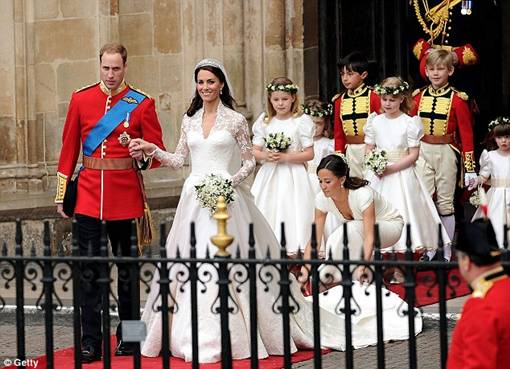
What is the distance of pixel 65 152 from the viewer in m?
10.6

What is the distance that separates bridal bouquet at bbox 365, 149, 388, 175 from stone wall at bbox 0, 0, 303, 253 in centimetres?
241

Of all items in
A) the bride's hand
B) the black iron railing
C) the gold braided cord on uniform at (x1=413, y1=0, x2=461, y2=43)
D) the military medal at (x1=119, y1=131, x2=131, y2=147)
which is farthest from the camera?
the gold braided cord on uniform at (x1=413, y1=0, x2=461, y2=43)

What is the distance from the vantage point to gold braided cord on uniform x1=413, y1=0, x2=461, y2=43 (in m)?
16.0

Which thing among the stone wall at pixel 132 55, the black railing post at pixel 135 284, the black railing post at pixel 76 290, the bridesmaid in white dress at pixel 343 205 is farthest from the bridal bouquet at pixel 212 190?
the stone wall at pixel 132 55

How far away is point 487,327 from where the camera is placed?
650 cm

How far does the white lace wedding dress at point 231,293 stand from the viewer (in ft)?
34.0

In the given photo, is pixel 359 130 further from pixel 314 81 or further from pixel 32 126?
pixel 32 126

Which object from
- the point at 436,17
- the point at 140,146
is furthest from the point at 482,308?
the point at 436,17

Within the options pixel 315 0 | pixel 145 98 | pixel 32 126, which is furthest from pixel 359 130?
pixel 145 98

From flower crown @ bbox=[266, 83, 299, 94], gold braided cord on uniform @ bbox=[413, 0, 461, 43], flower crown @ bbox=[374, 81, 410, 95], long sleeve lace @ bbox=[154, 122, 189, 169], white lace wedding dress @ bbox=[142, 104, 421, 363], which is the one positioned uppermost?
gold braided cord on uniform @ bbox=[413, 0, 461, 43]

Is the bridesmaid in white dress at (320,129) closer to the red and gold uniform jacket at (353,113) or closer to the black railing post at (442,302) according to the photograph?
the red and gold uniform jacket at (353,113)

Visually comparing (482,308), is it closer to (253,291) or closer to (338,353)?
(253,291)

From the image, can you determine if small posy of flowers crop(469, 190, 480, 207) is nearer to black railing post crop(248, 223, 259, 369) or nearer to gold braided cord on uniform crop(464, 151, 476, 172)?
gold braided cord on uniform crop(464, 151, 476, 172)

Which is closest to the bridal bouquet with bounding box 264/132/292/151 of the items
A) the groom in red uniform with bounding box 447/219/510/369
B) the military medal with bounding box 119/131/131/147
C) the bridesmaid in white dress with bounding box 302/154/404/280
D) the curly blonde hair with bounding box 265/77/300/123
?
the curly blonde hair with bounding box 265/77/300/123
